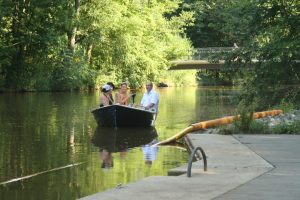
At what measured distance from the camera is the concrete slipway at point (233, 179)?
311 inches

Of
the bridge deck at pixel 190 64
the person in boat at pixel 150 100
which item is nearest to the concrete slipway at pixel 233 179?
the person in boat at pixel 150 100

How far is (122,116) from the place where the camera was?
2047 centimetres

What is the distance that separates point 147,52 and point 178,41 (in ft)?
30.1

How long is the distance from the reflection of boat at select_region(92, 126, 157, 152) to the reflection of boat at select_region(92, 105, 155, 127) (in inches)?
10.9

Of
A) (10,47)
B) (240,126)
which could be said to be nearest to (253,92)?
(240,126)

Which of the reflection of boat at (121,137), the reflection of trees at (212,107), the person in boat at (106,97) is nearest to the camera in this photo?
the reflection of boat at (121,137)

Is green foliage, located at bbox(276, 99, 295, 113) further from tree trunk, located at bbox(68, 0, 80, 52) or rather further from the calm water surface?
tree trunk, located at bbox(68, 0, 80, 52)

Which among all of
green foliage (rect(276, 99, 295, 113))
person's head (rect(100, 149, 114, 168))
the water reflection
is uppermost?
green foliage (rect(276, 99, 295, 113))

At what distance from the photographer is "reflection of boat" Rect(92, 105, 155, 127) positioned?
20250 mm

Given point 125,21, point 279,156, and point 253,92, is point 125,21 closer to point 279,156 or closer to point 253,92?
point 253,92

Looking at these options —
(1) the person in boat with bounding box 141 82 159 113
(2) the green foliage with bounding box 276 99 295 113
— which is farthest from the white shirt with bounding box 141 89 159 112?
(2) the green foliage with bounding box 276 99 295 113

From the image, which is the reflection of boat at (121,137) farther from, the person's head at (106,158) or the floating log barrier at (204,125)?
the floating log barrier at (204,125)

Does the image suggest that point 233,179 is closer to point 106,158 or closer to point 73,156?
point 106,158

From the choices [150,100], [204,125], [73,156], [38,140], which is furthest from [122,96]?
[73,156]
